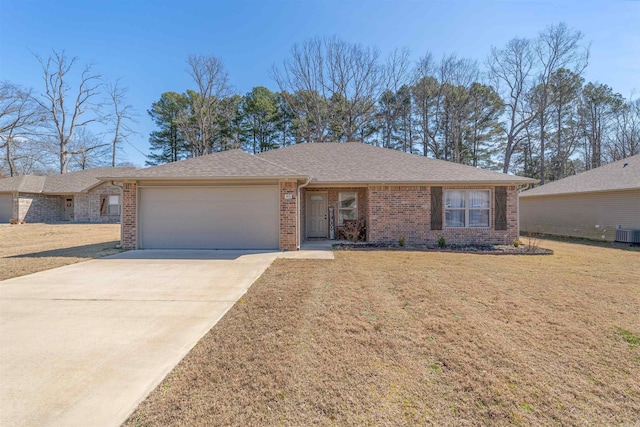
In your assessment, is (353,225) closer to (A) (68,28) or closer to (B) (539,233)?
(B) (539,233)

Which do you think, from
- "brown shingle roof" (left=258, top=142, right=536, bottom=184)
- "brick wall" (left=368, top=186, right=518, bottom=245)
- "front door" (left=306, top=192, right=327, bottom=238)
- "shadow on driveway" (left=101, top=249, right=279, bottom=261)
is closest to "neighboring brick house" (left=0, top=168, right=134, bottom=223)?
"shadow on driveway" (left=101, top=249, right=279, bottom=261)

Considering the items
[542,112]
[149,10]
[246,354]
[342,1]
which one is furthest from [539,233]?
[149,10]

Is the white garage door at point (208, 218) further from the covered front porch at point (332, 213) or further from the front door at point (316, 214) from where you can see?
the front door at point (316, 214)

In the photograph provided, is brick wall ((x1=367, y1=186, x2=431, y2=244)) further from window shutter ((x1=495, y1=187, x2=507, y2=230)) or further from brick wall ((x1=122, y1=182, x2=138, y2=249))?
brick wall ((x1=122, y1=182, x2=138, y2=249))

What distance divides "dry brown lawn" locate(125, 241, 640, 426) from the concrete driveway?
31 centimetres

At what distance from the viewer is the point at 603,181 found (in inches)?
510

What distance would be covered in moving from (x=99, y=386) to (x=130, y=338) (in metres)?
0.89

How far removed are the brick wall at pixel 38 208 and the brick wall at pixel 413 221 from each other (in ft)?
84.4

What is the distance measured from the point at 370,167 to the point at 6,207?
90.3 feet

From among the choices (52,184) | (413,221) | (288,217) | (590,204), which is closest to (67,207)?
(52,184)

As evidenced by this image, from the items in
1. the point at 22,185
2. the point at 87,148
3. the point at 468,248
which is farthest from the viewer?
the point at 87,148

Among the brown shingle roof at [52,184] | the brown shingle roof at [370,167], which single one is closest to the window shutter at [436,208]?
the brown shingle roof at [370,167]

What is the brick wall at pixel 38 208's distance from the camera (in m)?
20.4

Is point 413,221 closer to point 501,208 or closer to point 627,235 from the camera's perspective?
point 501,208
